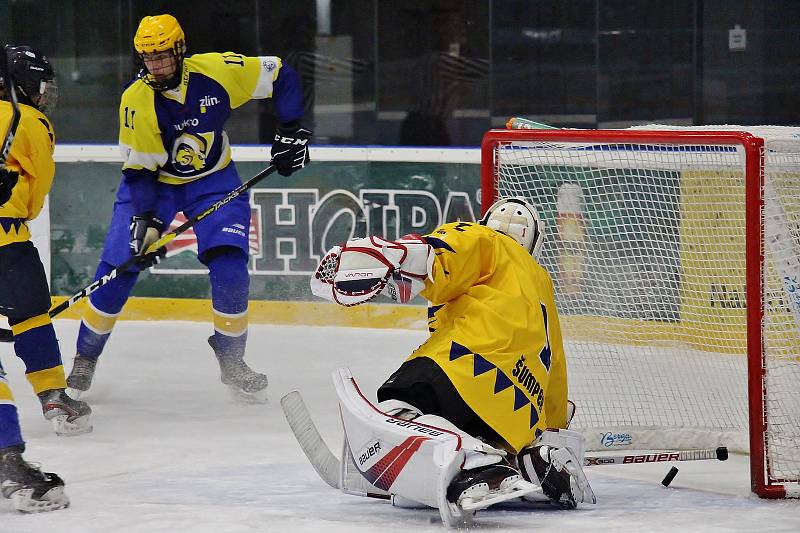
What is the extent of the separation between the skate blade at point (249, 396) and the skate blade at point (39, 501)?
4.66ft

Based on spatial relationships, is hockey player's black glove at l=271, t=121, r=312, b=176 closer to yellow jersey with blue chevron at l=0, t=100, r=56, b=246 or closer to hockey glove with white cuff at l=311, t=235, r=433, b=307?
yellow jersey with blue chevron at l=0, t=100, r=56, b=246

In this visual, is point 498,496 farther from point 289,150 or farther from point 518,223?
point 289,150

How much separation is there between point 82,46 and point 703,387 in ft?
14.2

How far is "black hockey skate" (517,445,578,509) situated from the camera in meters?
2.91

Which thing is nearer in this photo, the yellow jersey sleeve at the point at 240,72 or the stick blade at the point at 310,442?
the stick blade at the point at 310,442

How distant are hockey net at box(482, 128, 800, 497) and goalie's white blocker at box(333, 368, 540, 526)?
78cm


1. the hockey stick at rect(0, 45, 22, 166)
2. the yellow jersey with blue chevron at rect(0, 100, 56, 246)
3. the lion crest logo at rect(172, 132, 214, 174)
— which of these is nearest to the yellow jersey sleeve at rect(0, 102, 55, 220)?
the yellow jersey with blue chevron at rect(0, 100, 56, 246)

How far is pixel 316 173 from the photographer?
5926mm

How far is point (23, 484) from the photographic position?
2959mm

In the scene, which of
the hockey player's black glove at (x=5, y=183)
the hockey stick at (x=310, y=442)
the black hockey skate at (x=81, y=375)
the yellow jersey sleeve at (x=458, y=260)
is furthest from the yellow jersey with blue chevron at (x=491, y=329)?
the black hockey skate at (x=81, y=375)

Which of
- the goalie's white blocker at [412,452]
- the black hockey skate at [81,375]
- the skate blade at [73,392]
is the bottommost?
the skate blade at [73,392]

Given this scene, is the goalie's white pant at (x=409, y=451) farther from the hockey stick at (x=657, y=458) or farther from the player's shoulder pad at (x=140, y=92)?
the player's shoulder pad at (x=140, y=92)

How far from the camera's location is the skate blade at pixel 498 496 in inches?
107

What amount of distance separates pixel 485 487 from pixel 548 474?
9.8 inches
